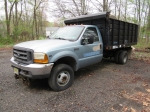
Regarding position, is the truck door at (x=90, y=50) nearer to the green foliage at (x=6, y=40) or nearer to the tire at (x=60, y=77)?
the tire at (x=60, y=77)

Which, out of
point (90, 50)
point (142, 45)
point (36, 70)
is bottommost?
point (36, 70)

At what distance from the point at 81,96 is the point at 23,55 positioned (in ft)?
6.22

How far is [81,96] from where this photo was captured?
3117mm

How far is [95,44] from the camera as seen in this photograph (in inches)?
173

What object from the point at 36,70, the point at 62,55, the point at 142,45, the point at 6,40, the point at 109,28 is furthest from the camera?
the point at 6,40

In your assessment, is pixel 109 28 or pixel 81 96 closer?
pixel 81 96

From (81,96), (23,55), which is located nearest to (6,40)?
(23,55)

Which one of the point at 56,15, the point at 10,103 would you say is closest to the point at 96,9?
the point at 56,15

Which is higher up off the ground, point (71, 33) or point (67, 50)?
point (71, 33)

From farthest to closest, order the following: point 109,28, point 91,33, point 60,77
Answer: point 109,28 < point 91,33 < point 60,77

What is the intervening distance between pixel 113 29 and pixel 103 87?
2.77 metres

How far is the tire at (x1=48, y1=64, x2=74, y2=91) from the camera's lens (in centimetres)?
322

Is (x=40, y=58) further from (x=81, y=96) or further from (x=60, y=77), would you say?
(x=81, y=96)

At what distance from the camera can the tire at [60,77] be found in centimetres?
322
